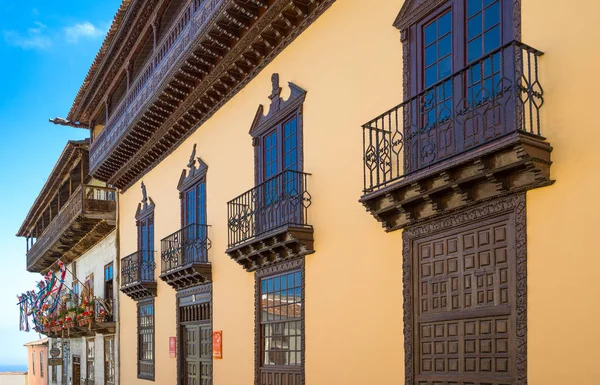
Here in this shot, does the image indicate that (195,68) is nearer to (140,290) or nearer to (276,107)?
(276,107)

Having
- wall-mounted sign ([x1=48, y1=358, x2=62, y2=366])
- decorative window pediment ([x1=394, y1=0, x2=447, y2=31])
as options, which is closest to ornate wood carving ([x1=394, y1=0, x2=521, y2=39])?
decorative window pediment ([x1=394, y1=0, x2=447, y2=31])

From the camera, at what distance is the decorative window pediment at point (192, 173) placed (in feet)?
51.3

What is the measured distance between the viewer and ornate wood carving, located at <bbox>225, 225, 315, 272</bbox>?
1100cm

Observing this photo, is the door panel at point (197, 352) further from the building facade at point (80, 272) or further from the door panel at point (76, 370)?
the door panel at point (76, 370)

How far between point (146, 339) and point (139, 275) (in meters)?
1.72

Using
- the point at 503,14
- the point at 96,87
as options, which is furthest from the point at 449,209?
the point at 96,87

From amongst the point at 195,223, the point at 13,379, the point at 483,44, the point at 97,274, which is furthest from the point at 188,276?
the point at 13,379

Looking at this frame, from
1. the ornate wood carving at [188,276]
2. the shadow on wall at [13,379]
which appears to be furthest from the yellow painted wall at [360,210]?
the shadow on wall at [13,379]

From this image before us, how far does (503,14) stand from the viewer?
24.9 feet

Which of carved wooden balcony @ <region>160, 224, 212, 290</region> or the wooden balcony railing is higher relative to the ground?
the wooden balcony railing

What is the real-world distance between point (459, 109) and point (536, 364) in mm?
2768

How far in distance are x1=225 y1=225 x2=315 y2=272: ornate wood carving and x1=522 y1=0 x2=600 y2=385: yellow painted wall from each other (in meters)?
4.47

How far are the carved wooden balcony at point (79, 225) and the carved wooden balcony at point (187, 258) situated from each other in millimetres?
6425

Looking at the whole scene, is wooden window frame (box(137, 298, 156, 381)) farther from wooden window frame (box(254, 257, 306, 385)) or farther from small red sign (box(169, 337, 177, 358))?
wooden window frame (box(254, 257, 306, 385))
